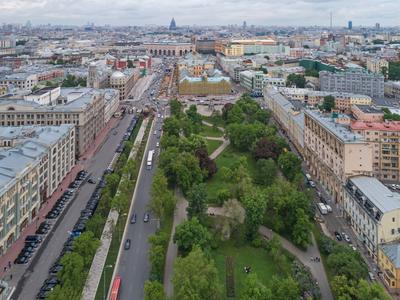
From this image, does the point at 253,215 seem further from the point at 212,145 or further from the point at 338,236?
the point at 212,145

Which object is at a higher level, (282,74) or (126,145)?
(282,74)

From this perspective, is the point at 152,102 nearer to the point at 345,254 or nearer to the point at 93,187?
the point at 93,187

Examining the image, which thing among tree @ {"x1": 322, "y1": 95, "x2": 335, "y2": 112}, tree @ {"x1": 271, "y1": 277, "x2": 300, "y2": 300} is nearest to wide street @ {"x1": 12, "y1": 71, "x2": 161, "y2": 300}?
tree @ {"x1": 271, "y1": 277, "x2": 300, "y2": 300}

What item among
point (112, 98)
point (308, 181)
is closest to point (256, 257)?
point (308, 181)

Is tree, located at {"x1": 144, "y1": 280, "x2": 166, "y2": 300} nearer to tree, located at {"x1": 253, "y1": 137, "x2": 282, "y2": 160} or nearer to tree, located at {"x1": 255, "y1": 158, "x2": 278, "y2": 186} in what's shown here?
tree, located at {"x1": 255, "y1": 158, "x2": 278, "y2": 186}

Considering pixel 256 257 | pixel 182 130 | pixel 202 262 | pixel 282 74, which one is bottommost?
pixel 256 257

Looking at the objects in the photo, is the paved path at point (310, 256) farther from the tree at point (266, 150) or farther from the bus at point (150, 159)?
the bus at point (150, 159)

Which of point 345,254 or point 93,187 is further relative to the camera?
point 93,187
